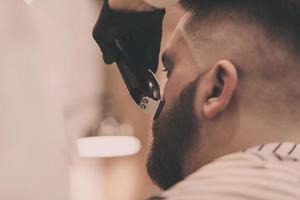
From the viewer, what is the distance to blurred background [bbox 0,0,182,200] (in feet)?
2.56

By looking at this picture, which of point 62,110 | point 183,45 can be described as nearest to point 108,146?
point 62,110

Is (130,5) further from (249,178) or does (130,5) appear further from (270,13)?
(249,178)

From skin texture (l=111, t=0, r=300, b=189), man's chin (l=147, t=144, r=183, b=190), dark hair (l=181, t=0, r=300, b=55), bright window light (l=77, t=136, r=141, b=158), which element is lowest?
man's chin (l=147, t=144, r=183, b=190)

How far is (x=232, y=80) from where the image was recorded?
75cm

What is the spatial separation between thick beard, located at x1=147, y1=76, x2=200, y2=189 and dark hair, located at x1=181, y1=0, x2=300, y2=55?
11cm

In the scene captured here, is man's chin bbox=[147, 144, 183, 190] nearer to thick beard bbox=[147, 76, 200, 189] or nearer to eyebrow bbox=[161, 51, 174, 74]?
thick beard bbox=[147, 76, 200, 189]

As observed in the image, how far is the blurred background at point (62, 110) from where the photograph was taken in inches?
30.7

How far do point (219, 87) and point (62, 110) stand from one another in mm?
242

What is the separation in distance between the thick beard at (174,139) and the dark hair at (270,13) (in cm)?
11

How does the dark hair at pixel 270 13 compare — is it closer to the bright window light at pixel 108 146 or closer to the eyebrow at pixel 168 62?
the eyebrow at pixel 168 62

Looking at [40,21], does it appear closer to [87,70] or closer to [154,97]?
[87,70]

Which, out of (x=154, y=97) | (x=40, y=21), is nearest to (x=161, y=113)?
(x=154, y=97)

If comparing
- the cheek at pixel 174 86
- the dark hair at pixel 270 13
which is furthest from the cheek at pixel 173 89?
the dark hair at pixel 270 13

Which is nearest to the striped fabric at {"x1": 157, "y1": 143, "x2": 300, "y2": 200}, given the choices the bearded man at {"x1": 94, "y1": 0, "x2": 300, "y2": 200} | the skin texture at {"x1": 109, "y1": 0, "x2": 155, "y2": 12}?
the bearded man at {"x1": 94, "y1": 0, "x2": 300, "y2": 200}
